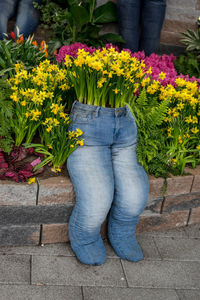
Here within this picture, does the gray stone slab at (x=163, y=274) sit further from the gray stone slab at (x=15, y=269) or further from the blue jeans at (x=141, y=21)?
the blue jeans at (x=141, y=21)

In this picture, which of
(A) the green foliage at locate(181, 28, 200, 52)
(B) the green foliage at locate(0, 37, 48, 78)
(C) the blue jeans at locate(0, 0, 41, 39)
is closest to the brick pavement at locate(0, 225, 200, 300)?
(B) the green foliage at locate(0, 37, 48, 78)

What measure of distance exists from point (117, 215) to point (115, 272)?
344mm

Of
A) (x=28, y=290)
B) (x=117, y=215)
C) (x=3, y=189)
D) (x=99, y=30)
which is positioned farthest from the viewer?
(x=99, y=30)

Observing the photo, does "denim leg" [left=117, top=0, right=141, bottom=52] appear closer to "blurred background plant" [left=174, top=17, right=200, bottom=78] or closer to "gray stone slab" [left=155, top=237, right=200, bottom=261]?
"blurred background plant" [left=174, top=17, right=200, bottom=78]

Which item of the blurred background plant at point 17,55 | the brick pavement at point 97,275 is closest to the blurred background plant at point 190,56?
the blurred background plant at point 17,55

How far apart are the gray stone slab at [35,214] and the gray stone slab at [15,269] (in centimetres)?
21

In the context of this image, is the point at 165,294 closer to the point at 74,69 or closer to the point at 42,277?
the point at 42,277

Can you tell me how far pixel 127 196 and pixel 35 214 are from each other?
58 centimetres

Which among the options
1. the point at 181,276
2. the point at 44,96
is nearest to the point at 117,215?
the point at 181,276

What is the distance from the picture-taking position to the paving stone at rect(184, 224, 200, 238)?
2879 mm

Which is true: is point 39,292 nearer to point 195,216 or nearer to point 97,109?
point 97,109

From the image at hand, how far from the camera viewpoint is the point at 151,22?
158 inches

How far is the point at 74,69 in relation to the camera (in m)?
2.56

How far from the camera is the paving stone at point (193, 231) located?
288cm
